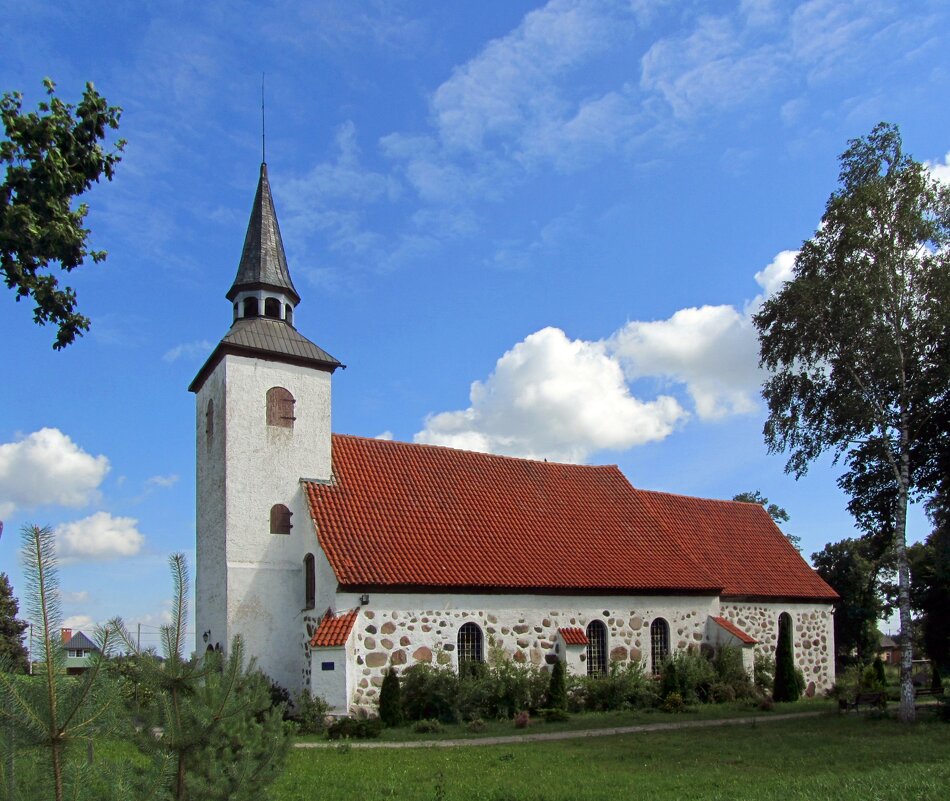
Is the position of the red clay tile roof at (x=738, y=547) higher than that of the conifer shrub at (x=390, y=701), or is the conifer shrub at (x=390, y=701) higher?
the red clay tile roof at (x=738, y=547)

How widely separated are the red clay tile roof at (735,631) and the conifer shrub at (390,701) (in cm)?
1017

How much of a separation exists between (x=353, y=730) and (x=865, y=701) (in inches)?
460

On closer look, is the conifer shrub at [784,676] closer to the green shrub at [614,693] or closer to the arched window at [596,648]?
the green shrub at [614,693]

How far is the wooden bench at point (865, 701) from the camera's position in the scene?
19047 mm

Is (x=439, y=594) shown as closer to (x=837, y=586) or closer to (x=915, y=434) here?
(x=915, y=434)

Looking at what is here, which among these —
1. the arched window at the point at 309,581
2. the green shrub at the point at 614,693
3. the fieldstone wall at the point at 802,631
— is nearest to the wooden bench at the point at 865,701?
the green shrub at the point at 614,693

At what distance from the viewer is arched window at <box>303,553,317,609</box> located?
65.4 ft

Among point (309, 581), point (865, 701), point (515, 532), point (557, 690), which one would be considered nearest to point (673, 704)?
point (557, 690)

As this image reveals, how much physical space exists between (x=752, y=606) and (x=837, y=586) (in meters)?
12.8

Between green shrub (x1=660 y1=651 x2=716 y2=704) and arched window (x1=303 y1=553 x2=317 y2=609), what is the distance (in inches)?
354

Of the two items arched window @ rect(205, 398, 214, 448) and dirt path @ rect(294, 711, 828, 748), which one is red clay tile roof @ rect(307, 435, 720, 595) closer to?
arched window @ rect(205, 398, 214, 448)

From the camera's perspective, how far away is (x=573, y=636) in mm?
21344

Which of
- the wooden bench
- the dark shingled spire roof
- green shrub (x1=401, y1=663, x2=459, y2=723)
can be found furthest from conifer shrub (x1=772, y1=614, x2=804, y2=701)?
the dark shingled spire roof

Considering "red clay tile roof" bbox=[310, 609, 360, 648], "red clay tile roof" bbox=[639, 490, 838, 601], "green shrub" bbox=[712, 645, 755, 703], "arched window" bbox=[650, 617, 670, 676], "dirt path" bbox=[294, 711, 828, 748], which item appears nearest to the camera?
"dirt path" bbox=[294, 711, 828, 748]
